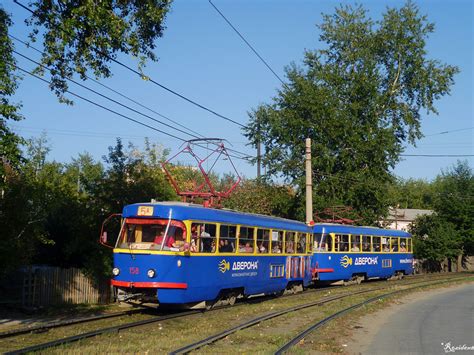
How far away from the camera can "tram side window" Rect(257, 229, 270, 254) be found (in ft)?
60.5

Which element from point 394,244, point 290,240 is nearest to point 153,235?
point 290,240

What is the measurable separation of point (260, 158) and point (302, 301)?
2445cm

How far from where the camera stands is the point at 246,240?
17641 millimetres

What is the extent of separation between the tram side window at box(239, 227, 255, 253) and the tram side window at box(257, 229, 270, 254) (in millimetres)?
453

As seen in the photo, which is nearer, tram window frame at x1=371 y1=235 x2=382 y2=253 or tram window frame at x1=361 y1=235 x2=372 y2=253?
tram window frame at x1=361 y1=235 x2=372 y2=253

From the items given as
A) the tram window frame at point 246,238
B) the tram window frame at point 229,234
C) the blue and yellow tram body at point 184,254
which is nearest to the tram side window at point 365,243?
the blue and yellow tram body at point 184,254

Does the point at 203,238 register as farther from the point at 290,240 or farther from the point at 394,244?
the point at 394,244

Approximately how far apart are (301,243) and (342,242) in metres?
5.55

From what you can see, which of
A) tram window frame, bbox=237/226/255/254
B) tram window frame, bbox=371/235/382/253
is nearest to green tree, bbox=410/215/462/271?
tram window frame, bbox=371/235/382/253

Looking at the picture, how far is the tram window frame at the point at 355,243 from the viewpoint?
92.7 ft

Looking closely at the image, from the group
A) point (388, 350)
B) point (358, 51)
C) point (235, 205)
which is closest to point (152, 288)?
point (388, 350)

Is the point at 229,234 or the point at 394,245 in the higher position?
the point at 394,245

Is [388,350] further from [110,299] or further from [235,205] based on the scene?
[235,205]

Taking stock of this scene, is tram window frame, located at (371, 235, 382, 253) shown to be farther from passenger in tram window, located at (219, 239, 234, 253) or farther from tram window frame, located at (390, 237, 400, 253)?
passenger in tram window, located at (219, 239, 234, 253)
